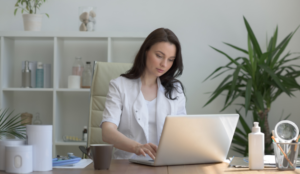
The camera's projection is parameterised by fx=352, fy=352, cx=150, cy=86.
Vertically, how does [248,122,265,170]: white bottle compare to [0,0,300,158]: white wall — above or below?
below

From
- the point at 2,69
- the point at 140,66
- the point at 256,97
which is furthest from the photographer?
the point at 2,69

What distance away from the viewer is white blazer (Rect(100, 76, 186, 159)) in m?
1.90

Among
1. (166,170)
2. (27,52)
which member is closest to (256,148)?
(166,170)

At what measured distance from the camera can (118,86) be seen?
196 cm

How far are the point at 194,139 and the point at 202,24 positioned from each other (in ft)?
7.21

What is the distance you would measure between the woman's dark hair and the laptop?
2.21ft

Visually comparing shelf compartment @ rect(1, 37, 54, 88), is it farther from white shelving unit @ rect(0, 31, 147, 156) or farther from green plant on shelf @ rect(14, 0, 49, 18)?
green plant on shelf @ rect(14, 0, 49, 18)

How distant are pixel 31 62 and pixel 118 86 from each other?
1.59 meters

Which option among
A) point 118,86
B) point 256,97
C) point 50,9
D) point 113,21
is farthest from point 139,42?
point 118,86

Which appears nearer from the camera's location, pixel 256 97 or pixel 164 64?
pixel 164 64

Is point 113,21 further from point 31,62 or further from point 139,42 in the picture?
point 31,62

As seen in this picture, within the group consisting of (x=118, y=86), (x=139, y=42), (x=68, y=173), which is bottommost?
(x=68, y=173)

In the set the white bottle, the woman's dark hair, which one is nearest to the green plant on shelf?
the woman's dark hair

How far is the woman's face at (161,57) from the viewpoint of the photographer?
1.92m
